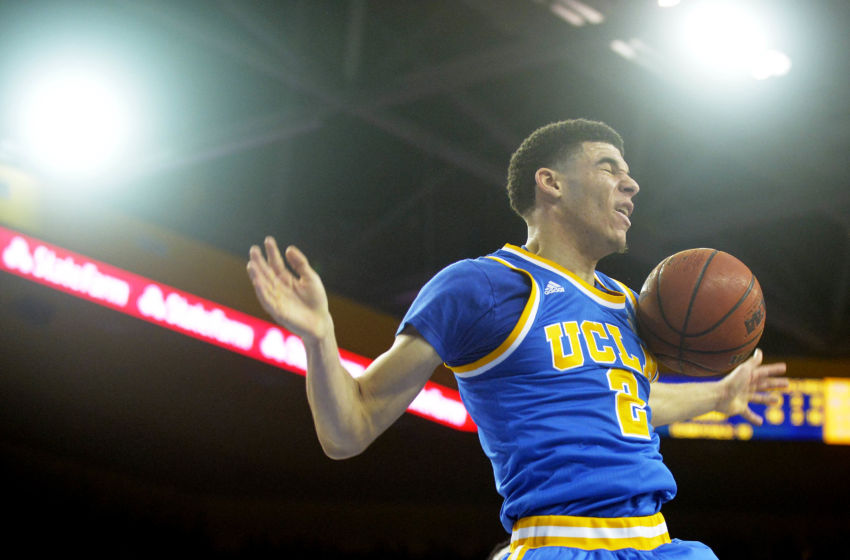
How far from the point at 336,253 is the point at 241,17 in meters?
3.29

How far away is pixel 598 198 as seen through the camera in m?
2.37

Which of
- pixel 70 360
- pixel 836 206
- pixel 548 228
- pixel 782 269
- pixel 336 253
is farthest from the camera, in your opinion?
pixel 782 269

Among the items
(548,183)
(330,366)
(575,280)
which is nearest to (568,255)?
(575,280)

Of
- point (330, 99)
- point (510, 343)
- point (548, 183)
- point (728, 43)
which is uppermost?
point (330, 99)

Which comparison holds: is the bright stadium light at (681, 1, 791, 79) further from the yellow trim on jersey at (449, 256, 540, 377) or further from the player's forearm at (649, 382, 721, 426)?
the yellow trim on jersey at (449, 256, 540, 377)

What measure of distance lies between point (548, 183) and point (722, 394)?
32.4 inches

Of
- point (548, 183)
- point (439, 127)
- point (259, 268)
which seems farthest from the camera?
point (439, 127)

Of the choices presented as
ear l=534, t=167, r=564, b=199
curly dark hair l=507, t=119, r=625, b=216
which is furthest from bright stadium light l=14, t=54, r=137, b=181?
ear l=534, t=167, r=564, b=199

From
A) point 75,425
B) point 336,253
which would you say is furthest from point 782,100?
point 75,425

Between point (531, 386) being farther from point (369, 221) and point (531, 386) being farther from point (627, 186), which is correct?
point (369, 221)

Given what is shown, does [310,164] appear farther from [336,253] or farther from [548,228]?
→ [548,228]

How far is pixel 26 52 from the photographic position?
612 centimetres

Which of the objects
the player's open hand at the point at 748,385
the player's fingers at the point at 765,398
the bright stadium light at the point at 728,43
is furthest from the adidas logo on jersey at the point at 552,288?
the bright stadium light at the point at 728,43

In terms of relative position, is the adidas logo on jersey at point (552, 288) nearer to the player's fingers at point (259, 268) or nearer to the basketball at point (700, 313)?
the basketball at point (700, 313)
